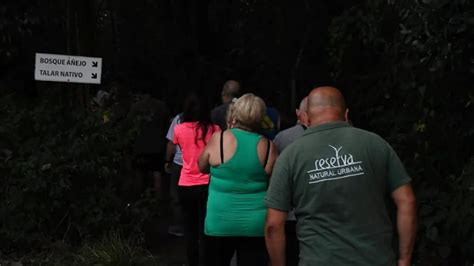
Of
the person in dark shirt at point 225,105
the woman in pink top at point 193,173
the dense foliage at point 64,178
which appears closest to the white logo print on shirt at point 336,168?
the woman in pink top at point 193,173

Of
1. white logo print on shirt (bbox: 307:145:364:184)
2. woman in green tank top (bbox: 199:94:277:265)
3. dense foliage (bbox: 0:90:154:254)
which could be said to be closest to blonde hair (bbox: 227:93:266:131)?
woman in green tank top (bbox: 199:94:277:265)

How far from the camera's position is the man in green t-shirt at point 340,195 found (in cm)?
427

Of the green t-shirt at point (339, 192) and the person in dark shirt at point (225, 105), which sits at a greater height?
the person in dark shirt at point (225, 105)

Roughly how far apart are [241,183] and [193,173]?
1907 mm

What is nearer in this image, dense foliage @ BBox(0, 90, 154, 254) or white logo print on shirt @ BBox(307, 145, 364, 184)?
white logo print on shirt @ BBox(307, 145, 364, 184)

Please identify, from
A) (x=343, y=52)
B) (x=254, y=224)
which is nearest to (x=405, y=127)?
(x=254, y=224)

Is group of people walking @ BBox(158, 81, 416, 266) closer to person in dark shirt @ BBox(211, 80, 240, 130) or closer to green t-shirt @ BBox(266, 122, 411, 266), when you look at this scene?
green t-shirt @ BBox(266, 122, 411, 266)

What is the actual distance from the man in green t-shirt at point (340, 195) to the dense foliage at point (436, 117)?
92.1 inches

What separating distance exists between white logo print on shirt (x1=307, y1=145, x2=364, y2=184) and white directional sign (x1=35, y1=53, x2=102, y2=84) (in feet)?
17.3

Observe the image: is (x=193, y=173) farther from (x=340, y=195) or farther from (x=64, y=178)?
(x=340, y=195)

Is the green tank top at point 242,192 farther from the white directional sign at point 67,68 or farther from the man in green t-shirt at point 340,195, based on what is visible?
the white directional sign at point 67,68

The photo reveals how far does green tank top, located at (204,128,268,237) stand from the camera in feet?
18.9

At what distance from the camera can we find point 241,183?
579 cm

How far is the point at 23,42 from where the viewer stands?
15109 millimetres
